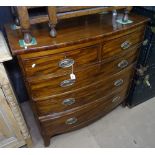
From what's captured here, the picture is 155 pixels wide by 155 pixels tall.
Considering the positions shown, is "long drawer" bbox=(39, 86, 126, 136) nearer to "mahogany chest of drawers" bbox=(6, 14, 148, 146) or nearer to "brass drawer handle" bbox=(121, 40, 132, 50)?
"mahogany chest of drawers" bbox=(6, 14, 148, 146)

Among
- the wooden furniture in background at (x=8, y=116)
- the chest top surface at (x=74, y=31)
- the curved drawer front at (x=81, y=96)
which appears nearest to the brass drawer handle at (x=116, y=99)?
the curved drawer front at (x=81, y=96)

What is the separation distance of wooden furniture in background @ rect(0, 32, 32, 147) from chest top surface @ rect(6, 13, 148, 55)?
87 mm

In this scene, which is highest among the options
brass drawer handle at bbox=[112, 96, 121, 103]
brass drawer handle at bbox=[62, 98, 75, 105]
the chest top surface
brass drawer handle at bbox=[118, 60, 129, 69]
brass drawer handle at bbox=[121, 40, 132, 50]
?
the chest top surface

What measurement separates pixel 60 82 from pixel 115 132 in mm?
845

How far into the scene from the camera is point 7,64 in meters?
1.52

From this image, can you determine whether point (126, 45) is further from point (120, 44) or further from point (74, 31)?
point (74, 31)

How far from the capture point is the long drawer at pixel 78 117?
126 cm

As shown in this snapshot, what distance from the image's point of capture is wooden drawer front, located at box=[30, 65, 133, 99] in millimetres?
1013

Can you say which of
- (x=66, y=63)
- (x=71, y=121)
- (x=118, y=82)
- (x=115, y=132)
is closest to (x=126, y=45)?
(x=118, y=82)

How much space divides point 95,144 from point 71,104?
0.51m

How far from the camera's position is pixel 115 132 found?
159 cm

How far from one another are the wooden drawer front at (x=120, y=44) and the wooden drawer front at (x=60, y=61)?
7 centimetres

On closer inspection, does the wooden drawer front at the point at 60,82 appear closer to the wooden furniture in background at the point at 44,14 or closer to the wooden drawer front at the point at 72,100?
the wooden drawer front at the point at 72,100

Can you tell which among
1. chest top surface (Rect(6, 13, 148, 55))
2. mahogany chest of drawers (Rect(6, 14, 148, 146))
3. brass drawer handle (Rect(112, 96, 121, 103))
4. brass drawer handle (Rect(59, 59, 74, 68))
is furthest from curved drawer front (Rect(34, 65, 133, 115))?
chest top surface (Rect(6, 13, 148, 55))
